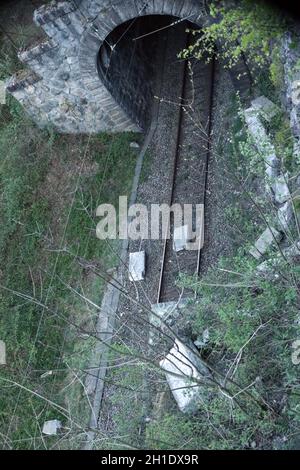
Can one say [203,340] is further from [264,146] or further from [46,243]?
[46,243]

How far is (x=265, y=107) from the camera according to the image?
9.62 m

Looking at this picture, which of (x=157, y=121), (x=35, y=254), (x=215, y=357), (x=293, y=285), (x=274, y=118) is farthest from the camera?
(x=157, y=121)

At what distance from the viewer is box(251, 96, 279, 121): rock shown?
30.5ft

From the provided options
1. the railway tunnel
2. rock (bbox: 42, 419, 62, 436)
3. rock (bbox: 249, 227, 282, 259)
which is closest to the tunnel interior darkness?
the railway tunnel

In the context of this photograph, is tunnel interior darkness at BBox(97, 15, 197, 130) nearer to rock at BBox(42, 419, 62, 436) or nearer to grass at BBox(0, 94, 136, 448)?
grass at BBox(0, 94, 136, 448)

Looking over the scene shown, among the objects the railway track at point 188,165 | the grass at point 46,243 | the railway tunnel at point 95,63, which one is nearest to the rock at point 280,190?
the railway track at point 188,165

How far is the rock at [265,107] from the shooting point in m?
9.29

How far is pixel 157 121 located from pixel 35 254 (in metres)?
3.78

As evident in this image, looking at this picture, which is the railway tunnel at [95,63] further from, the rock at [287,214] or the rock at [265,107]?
the rock at [287,214]

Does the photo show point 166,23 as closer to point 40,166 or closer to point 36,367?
point 40,166

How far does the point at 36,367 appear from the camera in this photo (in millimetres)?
9656

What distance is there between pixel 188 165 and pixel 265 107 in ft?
6.36

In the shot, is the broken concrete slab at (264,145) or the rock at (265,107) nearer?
the broken concrete slab at (264,145)

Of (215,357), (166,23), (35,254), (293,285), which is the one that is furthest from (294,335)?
(166,23)
